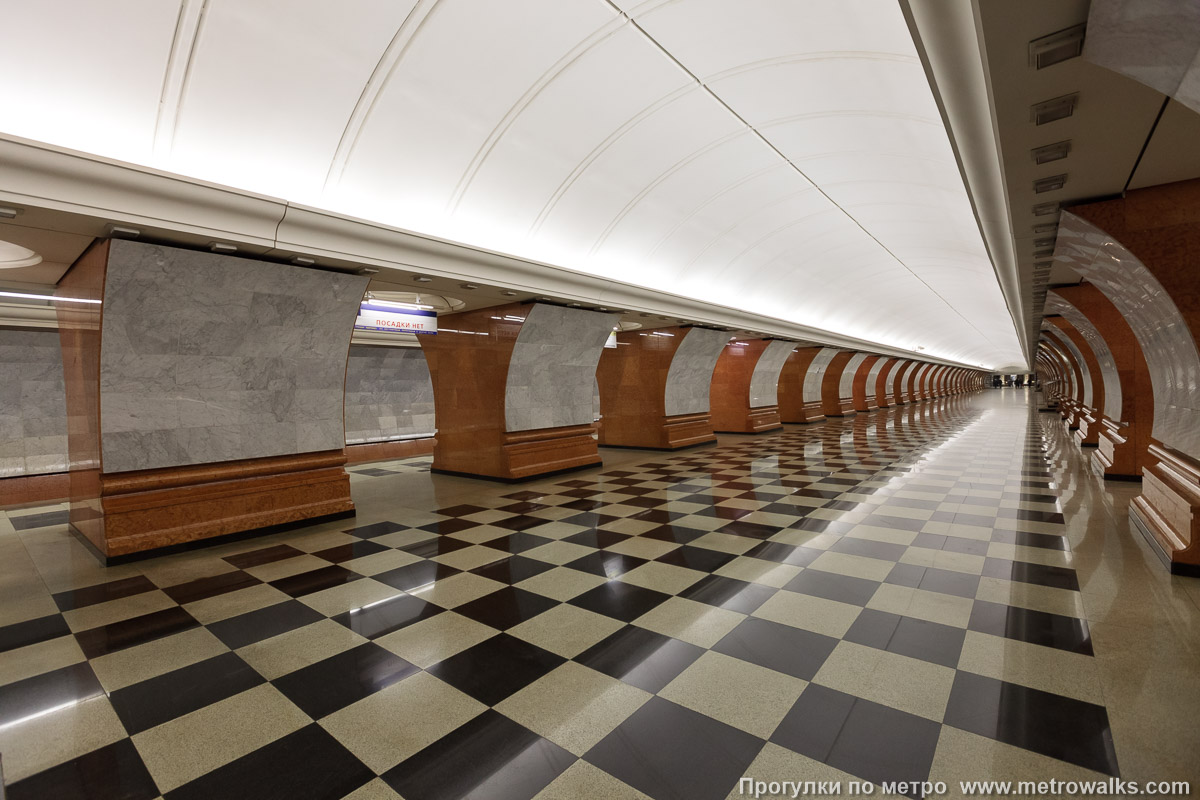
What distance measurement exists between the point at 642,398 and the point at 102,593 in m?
10.1

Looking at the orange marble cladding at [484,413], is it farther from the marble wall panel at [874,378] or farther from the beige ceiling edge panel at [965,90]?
the marble wall panel at [874,378]

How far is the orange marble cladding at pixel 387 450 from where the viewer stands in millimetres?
12858

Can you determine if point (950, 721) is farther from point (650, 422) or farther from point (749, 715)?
point (650, 422)

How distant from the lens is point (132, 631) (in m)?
3.41

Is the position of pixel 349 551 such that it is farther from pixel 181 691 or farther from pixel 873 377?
pixel 873 377

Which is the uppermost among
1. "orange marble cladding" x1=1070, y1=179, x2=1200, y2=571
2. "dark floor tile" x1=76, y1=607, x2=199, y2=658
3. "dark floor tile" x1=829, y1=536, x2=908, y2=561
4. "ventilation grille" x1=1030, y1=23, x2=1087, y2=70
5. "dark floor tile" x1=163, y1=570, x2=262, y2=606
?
"ventilation grille" x1=1030, y1=23, x2=1087, y2=70

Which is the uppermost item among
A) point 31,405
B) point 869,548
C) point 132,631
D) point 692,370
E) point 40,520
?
point 692,370

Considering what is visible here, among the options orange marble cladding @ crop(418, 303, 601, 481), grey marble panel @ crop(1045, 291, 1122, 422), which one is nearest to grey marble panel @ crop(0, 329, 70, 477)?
orange marble cladding @ crop(418, 303, 601, 481)

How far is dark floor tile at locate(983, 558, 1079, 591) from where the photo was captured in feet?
12.4

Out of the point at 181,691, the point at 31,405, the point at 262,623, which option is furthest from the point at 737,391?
the point at 31,405

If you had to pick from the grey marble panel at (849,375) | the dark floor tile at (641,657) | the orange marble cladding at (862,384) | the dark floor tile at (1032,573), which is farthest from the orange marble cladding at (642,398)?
the orange marble cladding at (862,384)

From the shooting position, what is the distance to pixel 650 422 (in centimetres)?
1272

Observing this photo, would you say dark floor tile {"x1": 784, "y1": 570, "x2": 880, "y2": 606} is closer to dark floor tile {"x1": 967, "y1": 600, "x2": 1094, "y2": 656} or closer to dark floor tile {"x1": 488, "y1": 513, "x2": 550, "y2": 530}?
dark floor tile {"x1": 967, "y1": 600, "x2": 1094, "y2": 656}

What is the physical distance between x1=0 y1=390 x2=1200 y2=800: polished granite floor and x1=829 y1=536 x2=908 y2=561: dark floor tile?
0.03 m
